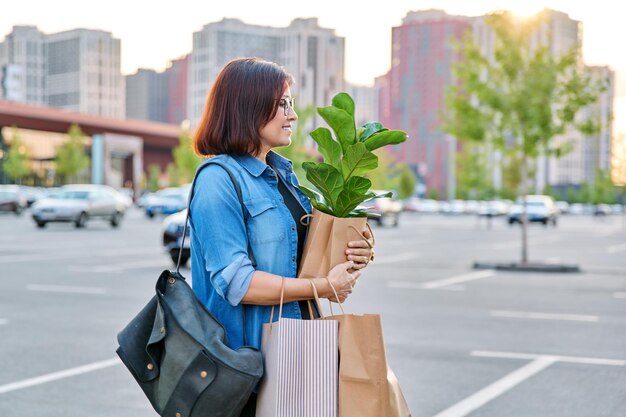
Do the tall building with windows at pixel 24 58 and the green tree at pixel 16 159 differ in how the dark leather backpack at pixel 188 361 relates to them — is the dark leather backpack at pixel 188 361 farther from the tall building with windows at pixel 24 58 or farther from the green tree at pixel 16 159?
the tall building with windows at pixel 24 58

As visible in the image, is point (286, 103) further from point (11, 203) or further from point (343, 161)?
point (11, 203)

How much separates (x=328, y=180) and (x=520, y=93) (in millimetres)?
17820

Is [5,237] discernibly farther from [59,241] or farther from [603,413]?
[603,413]

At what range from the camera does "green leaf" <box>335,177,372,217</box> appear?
276 centimetres

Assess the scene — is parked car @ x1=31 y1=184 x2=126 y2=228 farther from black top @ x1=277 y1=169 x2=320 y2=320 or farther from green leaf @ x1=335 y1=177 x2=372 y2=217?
green leaf @ x1=335 y1=177 x2=372 y2=217

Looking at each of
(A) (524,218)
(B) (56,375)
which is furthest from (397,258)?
(B) (56,375)

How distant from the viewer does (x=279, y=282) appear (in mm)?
2717

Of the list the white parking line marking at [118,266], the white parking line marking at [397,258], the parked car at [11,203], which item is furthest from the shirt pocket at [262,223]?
the parked car at [11,203]

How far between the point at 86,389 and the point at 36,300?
5626mm

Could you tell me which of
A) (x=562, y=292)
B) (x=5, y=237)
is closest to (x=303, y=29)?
(x=5, y=237)

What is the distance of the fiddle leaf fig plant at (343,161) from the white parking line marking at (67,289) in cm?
1079

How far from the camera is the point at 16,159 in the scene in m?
88.0

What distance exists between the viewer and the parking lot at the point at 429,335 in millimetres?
6637

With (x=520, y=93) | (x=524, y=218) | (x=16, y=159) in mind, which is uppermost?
(x=520, y=93)
